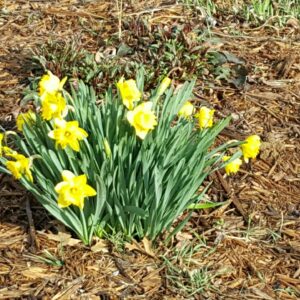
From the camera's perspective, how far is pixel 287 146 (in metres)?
3.59

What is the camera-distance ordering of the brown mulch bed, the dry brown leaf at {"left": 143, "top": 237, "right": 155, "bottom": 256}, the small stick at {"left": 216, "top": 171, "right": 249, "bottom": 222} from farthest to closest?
the small stick at {"left": 216, "top": 171, "right": 249, "bottom": 222}, the dry brown leaf at {"left": 143, "top": 237, "right": 155, "bottom": 256}, the brown mulch bed

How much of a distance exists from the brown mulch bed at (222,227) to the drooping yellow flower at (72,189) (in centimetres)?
46

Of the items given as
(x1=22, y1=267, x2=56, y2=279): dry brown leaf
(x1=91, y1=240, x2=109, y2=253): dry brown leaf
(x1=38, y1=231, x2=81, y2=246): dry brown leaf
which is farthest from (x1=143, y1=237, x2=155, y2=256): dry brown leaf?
(x1=22, y1=267, x2=56, y2=279): dry brown leaf

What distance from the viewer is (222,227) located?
309 cm

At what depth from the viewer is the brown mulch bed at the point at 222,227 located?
2.80 m

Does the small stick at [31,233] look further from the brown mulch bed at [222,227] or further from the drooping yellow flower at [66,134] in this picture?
the drooping yellow flower at [66,134]

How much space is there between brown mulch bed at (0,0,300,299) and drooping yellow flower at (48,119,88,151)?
0.57 metres

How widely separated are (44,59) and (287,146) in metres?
1.49

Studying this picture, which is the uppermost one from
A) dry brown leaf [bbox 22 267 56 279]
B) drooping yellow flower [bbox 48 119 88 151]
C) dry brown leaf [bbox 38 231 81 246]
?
drooping yellow flower [bbox 48 119 88 151]

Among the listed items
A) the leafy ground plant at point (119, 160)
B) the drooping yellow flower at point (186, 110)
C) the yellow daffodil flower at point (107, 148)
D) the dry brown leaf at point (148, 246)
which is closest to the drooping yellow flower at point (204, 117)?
the leafy ground plant at point (119, 160)

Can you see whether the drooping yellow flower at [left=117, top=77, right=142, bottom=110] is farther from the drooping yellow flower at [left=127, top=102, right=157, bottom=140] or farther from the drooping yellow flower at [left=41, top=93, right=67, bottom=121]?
the drooping yellow flower at [left=41, top=93, right=67, bottom=121]

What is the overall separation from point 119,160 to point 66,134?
11.0 inches

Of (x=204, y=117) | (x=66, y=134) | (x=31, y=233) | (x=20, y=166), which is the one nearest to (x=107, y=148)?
(x=66, y=134)

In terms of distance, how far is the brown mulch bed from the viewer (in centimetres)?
280
